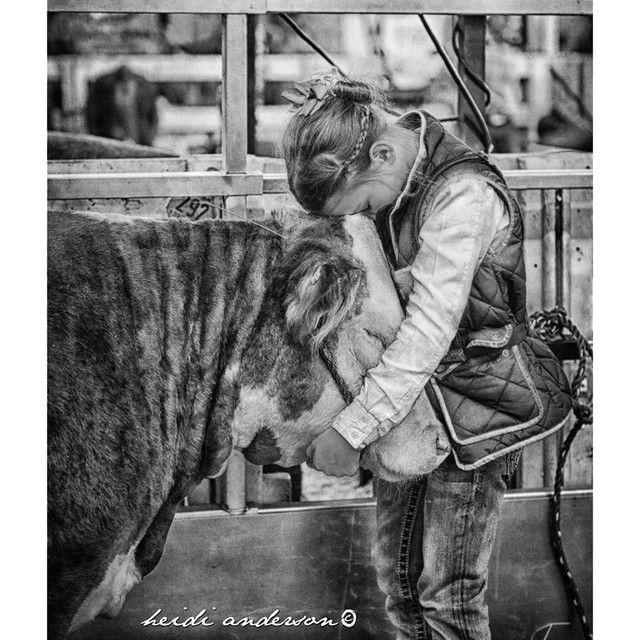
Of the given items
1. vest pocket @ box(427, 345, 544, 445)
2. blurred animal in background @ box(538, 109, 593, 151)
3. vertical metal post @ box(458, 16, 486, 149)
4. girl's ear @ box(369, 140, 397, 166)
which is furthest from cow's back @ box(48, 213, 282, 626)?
blurred animal in background @ box(538, 109, 593, 151)

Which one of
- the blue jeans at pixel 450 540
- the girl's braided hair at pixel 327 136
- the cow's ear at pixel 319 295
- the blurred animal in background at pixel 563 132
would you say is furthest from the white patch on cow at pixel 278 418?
the blurred animal in background at pixel 563 132

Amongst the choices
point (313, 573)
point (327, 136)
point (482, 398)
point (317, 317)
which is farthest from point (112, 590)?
point (327, 136)

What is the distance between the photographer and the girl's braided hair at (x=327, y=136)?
1753 mm

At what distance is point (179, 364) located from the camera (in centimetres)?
180

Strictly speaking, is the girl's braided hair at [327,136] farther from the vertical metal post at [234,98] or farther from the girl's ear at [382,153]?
the vertical metal post at [234,98]

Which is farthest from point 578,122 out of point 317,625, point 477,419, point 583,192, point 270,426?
point 317,625

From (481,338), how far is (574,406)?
19.2 inches

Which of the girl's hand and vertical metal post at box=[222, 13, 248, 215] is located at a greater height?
vertical metal post at box=[222, 13, 248, 215]

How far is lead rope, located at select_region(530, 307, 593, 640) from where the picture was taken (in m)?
2.21

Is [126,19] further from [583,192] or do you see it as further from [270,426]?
[583,192]

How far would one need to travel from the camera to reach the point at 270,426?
1845 millimetres

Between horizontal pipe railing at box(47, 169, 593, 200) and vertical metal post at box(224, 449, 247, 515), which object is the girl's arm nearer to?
horizontal pipe railing at box(47, 169, 593, 200)
